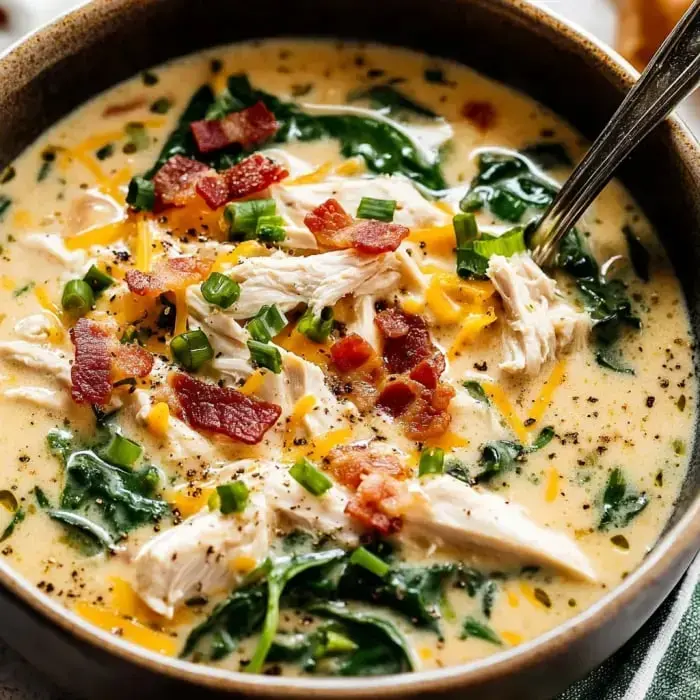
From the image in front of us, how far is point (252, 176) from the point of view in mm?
3621

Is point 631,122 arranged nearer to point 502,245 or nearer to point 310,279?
point 502,245

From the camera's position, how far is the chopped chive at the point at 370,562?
8.93 ft

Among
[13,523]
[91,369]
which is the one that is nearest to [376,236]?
[91,369]

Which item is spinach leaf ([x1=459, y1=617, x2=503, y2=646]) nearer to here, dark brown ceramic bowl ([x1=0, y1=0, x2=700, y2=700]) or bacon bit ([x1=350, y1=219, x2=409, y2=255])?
dark brown ceramic bowl ([x1=0, y1=0, x2=700, y2=700])

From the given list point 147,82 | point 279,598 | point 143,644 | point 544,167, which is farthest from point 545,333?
point 147,82

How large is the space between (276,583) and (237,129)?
6.22 ft

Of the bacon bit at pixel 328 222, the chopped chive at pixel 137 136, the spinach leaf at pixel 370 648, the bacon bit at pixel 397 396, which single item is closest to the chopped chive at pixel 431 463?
the bacon bit at pixel 397 396

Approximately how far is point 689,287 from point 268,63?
193cm

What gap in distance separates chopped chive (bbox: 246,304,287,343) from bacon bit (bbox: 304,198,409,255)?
1.13 ft

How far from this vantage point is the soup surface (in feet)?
8.97

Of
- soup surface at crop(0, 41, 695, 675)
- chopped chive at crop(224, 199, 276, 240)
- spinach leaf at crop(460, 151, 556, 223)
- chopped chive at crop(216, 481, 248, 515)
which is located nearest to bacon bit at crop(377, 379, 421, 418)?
soup surface at crop(0, 41, 695, 675)

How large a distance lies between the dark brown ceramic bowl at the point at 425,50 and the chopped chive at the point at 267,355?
0.99 metres

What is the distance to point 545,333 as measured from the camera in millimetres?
3260

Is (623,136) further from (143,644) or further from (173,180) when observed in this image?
(143,644)
